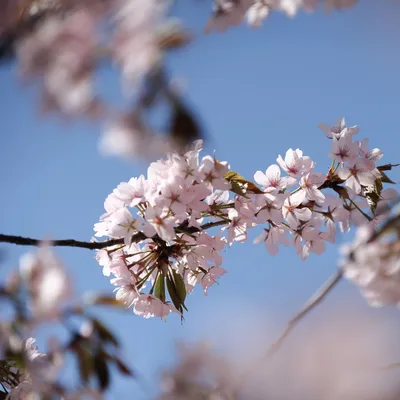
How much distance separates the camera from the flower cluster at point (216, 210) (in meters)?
1.27

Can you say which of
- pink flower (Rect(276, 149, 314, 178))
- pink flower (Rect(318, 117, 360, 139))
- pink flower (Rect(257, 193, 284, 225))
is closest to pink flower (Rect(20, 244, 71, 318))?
pink flower (Rect(257, 193, 284, 225))

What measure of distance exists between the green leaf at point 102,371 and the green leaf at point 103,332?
0.03 metres

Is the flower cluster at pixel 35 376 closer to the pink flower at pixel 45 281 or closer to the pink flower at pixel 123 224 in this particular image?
the pink flower at pixel 45 281

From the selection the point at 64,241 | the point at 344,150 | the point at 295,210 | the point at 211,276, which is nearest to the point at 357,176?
the point at 344,150

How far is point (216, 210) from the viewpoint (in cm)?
140

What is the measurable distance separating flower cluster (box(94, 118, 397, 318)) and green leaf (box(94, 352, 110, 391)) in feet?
1.29

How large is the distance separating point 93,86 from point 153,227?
46 centimetres

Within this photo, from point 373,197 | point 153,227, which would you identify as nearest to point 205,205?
point 153,227

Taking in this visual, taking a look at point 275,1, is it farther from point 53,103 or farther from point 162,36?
point 53,103

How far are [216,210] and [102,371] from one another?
1.98 feet

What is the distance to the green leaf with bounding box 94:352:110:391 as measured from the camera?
893 mm

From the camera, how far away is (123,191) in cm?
130

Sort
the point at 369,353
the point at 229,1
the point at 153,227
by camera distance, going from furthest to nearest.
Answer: the point at 229,1
the point at 153,227
the point at 369,353

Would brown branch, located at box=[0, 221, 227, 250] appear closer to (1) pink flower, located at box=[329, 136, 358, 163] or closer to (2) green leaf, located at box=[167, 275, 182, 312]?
(2) green leaf, located at box=[167, 275, 182, 312]
